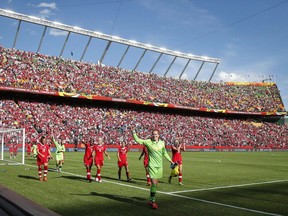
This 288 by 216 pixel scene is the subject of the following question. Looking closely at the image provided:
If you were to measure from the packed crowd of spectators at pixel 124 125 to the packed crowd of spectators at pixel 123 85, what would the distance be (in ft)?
9.30

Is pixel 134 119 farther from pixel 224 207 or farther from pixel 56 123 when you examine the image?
pixel 224 207

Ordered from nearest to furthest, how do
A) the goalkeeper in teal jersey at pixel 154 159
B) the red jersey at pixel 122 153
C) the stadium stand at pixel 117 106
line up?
1. the goalkeeper in teal jersey at pixel 154 159
2. the red jersey at pixel 122 153
3. the stadium stand at pixel 117 106

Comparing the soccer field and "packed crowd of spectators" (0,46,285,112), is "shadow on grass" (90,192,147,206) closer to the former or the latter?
the soccer field

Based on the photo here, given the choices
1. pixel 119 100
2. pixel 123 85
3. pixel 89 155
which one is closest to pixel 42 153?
pixel 89 155

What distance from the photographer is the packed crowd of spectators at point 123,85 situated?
154ft

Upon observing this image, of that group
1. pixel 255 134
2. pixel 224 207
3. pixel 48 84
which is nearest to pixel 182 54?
pixel 255 134

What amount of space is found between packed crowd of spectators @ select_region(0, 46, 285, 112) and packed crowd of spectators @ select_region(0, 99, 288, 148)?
9.30ft

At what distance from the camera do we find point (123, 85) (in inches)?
2272

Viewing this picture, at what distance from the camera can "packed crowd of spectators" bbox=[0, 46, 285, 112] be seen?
154ft

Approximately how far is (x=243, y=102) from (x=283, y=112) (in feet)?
34.2

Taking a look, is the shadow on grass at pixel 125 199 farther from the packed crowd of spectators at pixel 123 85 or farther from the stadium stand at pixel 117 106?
the packed crowd of spectators at pixel 123 85

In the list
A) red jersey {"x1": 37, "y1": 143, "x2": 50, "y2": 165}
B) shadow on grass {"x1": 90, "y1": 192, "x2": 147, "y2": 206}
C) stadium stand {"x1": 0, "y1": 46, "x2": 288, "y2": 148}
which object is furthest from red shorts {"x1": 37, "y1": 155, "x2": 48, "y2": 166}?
stadium stand {"x1": 0, "y1": 46, "x2": 288, "y2": 148}

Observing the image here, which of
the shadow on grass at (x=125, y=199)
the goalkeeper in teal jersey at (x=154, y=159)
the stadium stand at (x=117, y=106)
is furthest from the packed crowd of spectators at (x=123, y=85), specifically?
the goalkeeper in teal jersey at (x=154, y=159)

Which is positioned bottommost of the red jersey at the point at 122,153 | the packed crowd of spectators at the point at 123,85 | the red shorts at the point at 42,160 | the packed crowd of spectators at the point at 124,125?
the red shorts at the point at 42,160
